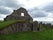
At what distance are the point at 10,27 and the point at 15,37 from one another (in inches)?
155

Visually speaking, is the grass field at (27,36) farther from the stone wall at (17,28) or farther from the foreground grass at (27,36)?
the stone wall at (17,28)

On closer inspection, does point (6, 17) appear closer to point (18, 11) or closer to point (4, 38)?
point (18, 11)

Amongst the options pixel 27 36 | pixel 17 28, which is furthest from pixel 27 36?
pixel 17 28

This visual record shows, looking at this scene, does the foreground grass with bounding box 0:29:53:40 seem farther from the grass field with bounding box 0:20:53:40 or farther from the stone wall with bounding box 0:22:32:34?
the stone wall with bounding box 0:22:32:34

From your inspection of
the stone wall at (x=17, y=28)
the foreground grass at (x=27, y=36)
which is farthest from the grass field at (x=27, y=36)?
the stone wall at (x=17, y=28)

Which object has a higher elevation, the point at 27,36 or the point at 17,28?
the point at 17,28

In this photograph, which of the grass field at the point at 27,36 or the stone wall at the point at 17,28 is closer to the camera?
the grass field at the point at 27,36

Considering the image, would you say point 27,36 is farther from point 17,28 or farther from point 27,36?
point 17,28

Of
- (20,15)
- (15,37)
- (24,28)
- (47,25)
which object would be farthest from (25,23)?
(20,15)

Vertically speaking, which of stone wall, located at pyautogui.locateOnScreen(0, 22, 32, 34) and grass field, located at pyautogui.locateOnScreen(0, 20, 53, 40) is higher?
stone wall, located at pyautogui.locateOnScreen(0, 22, 32, 34)

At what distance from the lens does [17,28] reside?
39312mm

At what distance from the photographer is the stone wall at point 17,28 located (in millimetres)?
36569

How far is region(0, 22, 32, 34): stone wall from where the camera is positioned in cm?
3657

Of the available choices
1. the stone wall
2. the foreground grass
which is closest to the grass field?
the foreground grass
